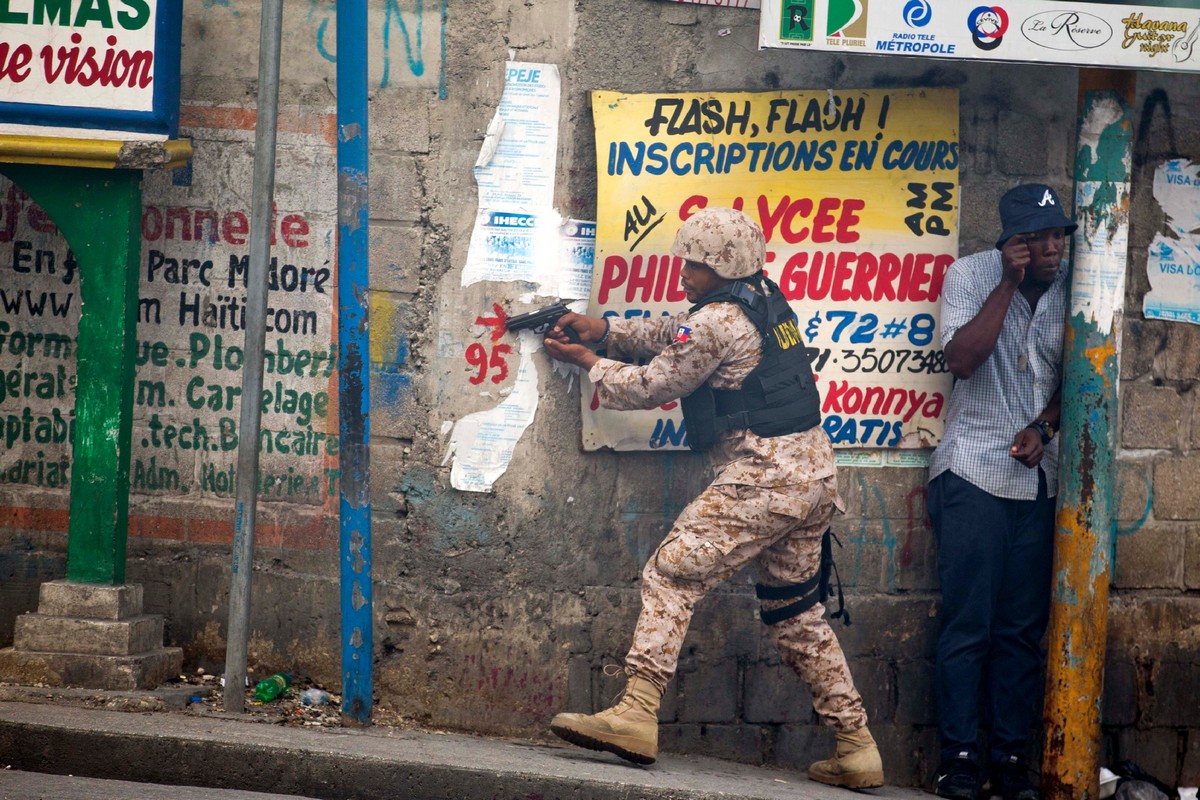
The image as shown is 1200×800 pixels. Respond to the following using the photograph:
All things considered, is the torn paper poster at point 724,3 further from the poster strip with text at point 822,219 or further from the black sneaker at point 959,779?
the black sneaker at point 959,779

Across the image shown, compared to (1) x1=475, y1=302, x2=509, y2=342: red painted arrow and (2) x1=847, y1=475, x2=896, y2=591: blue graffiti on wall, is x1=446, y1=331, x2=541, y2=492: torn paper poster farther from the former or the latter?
(2) x1=847, y1=475, x2=896, y2=591: blue graffiti on wall

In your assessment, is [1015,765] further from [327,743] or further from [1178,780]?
[327,743]

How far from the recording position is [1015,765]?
5.21 meters

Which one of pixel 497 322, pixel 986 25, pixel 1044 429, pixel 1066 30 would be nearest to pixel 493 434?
pixel 497 322

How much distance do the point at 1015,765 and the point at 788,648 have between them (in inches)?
43.6

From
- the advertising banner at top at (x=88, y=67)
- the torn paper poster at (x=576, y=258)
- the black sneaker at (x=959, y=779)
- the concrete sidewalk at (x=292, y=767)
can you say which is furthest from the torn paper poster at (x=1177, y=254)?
the advertising banner at top at (x=88, y=67)

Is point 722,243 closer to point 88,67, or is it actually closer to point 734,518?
point 734,518

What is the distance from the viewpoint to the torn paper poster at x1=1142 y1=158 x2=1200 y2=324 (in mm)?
5496

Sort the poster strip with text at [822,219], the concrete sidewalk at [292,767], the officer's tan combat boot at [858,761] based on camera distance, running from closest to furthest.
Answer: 1. the concrete sidewalk at [292,767]
2. the officer's tan combat boot at [858,761]
3. the poster strip with text at [822,219]

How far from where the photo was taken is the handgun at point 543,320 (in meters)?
5.23

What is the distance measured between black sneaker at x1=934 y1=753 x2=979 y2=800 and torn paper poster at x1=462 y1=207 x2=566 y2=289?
8.24 ft

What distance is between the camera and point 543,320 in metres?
5.23

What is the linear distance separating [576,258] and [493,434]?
77cm

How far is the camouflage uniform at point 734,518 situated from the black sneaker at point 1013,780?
754 mm
